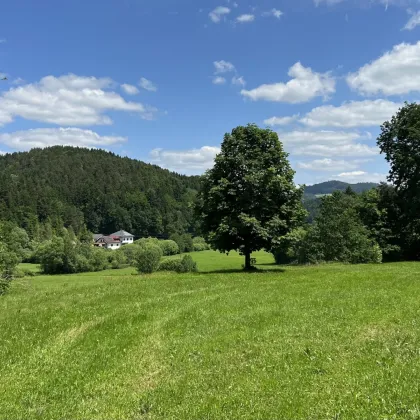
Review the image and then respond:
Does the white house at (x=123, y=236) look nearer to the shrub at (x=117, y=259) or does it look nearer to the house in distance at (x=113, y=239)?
the house in distance at (x=113, y=239)

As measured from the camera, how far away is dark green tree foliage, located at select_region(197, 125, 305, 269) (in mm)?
26906

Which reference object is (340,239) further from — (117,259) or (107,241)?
(107,241)

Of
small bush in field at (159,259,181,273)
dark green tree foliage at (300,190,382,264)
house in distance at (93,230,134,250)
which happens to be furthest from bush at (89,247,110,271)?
dark green tree foliage at (300,190,382,264)

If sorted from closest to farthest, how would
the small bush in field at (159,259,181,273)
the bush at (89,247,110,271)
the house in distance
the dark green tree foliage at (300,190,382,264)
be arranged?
the dark green tree foliage at (300,190,382,264) → the small bush in field at (159,259,181,273) → the bush at (89,247,110,271) → the house in distance

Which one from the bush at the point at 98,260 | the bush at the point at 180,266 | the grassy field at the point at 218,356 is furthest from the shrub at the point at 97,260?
the grassy field at the point at 218,356

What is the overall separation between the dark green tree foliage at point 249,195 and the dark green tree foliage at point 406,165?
2368 cm

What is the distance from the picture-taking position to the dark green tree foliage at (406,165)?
150 ft

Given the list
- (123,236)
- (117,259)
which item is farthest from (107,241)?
(117,259)

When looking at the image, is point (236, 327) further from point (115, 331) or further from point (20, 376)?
point (20, 376)

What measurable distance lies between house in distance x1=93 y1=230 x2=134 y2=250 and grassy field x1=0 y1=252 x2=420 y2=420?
174m

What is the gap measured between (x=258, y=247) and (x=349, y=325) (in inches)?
652

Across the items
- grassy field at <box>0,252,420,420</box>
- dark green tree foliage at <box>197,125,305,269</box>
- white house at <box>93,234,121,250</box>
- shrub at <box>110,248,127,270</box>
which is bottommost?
shrub at <box>110,248,127,270</box>

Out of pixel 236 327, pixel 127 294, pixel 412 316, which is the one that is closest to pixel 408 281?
pixel 412 316

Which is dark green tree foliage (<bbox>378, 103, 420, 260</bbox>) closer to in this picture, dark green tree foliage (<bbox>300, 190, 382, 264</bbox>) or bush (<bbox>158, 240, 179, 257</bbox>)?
dark green tree foliage (<bbox>300, 190, 382, 264</bbox>)
